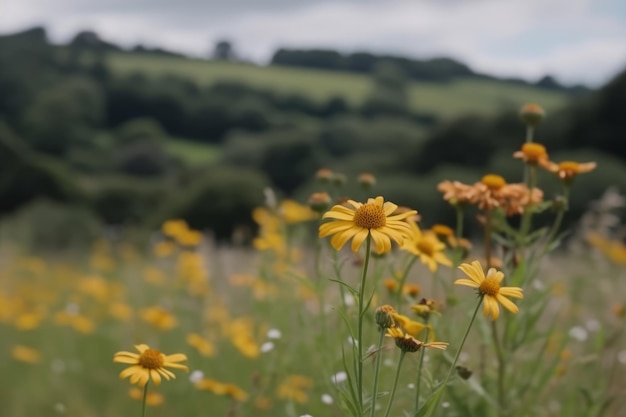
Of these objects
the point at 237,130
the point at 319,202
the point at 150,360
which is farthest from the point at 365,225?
the point at 237,130

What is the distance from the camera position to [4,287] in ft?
18.4

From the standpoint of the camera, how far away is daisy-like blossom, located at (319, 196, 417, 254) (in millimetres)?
1070

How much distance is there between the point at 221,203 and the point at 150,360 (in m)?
10.9

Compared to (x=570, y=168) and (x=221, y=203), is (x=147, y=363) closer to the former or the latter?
(x=570, y=168)

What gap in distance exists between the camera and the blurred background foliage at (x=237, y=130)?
12016mm

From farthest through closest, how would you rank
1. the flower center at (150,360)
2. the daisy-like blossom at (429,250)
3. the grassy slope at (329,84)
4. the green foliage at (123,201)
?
the grassy slope at (329,84), the green foliage at (123,201), the daisy-like blossom at (429,250), the flower center at (150,360)

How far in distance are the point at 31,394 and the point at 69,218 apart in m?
9.06

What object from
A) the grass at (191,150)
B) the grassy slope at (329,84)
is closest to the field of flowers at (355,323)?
the grass at (191,150)

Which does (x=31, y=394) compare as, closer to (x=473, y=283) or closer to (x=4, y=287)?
(x=4, y=287)

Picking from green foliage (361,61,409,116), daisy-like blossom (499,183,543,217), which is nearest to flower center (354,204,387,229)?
daisy-like blossom (499,183,543,217)

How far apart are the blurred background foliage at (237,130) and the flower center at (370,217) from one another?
5.58 metres

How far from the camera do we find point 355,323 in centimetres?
178

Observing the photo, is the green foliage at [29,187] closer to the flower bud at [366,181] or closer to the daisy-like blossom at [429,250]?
the flower bud at [366,181]

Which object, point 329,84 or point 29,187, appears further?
point 329,84
